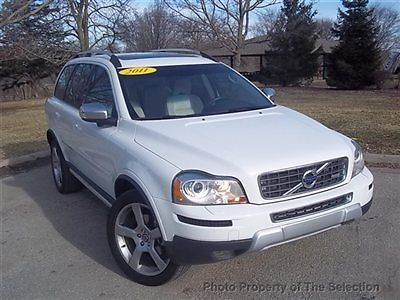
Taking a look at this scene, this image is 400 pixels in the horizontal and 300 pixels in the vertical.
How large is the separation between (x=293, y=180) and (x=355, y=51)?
24.6 m

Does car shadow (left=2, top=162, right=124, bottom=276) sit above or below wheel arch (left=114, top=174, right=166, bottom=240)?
below

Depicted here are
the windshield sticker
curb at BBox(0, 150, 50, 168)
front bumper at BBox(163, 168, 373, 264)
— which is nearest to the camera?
front bumper at BBox(163, 168, 373, 264)

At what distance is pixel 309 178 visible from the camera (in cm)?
302

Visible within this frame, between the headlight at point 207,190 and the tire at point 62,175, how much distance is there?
2927 mm

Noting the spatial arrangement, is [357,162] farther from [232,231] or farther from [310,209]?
[232,231]

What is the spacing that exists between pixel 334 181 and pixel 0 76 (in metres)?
30.8

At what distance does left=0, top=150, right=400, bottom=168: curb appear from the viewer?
643 cm

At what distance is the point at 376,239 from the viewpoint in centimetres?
396

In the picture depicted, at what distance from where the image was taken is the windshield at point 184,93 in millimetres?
3930

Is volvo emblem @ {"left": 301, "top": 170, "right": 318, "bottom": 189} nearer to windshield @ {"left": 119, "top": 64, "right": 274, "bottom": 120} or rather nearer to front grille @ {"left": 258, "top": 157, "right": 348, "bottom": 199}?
front grille @ {"left": 258, "top": 157, "right": 348, "bottom": 199}

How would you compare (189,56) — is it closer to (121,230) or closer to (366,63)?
(121,230)

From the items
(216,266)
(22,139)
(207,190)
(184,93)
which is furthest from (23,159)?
(207,190)

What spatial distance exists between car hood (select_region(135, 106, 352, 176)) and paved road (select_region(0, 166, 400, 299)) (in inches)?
37.7

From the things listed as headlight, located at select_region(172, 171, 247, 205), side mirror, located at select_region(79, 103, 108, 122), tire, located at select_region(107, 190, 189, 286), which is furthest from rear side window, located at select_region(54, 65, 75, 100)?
headlight, located at select_region(172, 171, 247, 205)
